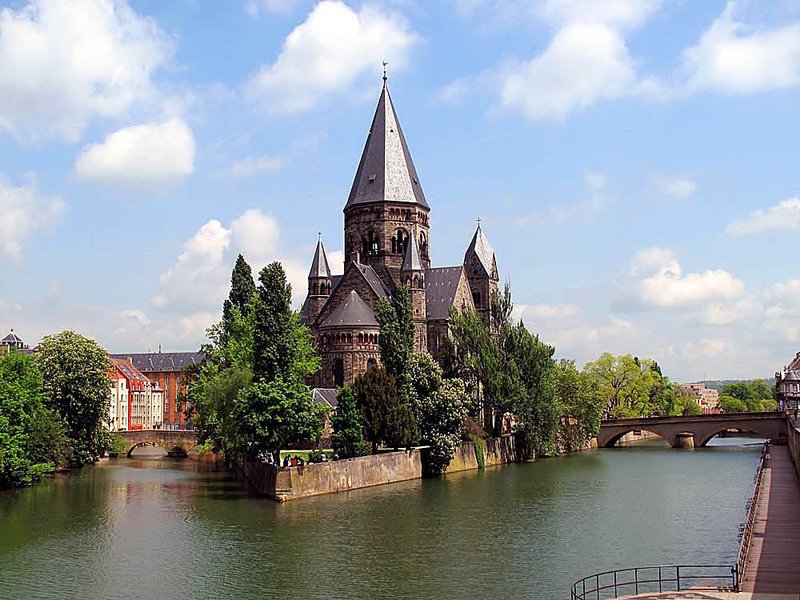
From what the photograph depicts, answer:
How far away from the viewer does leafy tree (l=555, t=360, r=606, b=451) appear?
80125mm

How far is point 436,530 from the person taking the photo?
37156 millimetres

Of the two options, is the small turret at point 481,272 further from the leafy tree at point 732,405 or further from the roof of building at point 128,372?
the leafy tree at point 732,405

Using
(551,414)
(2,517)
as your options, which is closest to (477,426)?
(551,414)

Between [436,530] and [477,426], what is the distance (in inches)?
1174

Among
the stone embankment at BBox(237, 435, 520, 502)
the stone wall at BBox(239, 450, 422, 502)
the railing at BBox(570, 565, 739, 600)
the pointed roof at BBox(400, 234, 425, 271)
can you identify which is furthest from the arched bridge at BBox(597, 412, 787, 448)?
the railing at BBox(570, 565, 739, 600)

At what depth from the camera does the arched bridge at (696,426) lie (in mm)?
83688

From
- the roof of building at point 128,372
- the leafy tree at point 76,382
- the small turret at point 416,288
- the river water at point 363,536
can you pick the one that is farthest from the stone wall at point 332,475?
the roof of building at point 128,372

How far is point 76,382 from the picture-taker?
6450 cm

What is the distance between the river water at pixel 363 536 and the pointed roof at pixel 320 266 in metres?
31.0

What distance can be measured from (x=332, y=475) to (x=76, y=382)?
25.1 m

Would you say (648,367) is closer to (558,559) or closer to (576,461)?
(576,461)

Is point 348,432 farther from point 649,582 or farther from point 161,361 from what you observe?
point 161,361

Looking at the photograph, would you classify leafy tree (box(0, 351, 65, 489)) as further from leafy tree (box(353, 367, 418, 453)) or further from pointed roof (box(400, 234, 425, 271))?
pointed roof (box(400, 234, 425, 271))

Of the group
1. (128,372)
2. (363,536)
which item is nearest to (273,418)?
(363,536)
